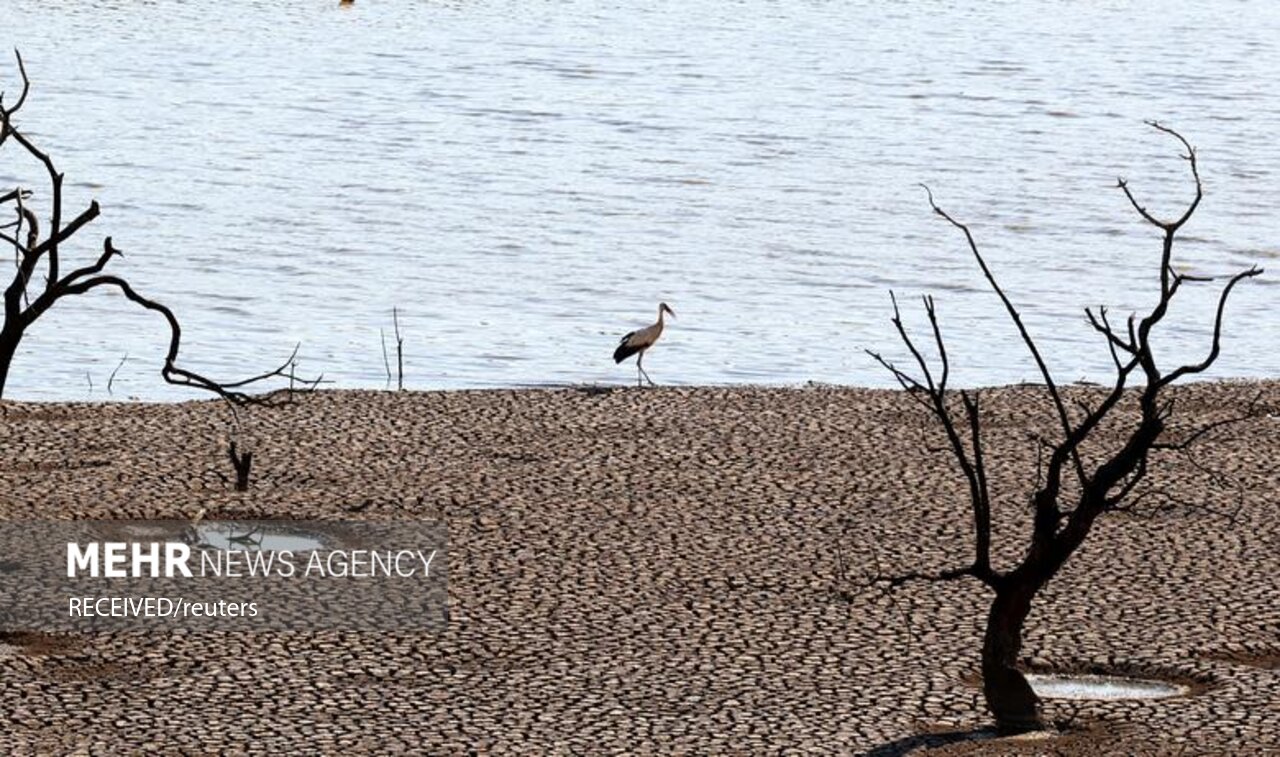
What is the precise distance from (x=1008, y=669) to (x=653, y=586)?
2.30 m

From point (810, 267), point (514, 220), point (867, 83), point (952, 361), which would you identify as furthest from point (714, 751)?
point (867, 83)

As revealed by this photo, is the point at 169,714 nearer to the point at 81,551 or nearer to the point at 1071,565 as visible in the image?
the point at 81,551

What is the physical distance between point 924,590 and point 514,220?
1641 centimetres

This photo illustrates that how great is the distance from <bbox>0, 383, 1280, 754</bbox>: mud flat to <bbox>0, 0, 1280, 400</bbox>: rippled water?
11.3 feet

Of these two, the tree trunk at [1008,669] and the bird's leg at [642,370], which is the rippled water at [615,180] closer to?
the bird's leg at [642,370]

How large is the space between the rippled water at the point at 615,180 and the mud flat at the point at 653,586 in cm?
345

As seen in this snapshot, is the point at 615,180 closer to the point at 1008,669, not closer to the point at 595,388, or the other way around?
the point at 595,388

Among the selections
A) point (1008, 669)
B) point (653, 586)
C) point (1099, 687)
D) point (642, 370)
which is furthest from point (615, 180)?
point (1008, 669)

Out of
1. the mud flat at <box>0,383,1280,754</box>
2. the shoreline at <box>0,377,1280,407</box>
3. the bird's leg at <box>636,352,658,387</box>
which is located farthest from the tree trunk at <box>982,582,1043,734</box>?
the bird's leg at <box>636,352,658,387</box>

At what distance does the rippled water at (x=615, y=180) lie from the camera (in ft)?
68.6

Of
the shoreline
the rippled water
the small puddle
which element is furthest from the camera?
the rippled water

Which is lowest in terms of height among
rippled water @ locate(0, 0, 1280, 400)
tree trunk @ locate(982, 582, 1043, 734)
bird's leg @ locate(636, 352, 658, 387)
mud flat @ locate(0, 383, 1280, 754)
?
rippled water @ locate(0, 0, 1280, 400)

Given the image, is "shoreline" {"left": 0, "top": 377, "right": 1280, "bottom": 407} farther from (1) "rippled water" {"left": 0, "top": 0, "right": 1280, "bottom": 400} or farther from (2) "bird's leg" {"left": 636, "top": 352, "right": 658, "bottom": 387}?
(1) "rippled water" {"left": 0, "top": 0, "right": 1280, "bottom": 400}

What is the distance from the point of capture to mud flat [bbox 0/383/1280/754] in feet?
31.7
